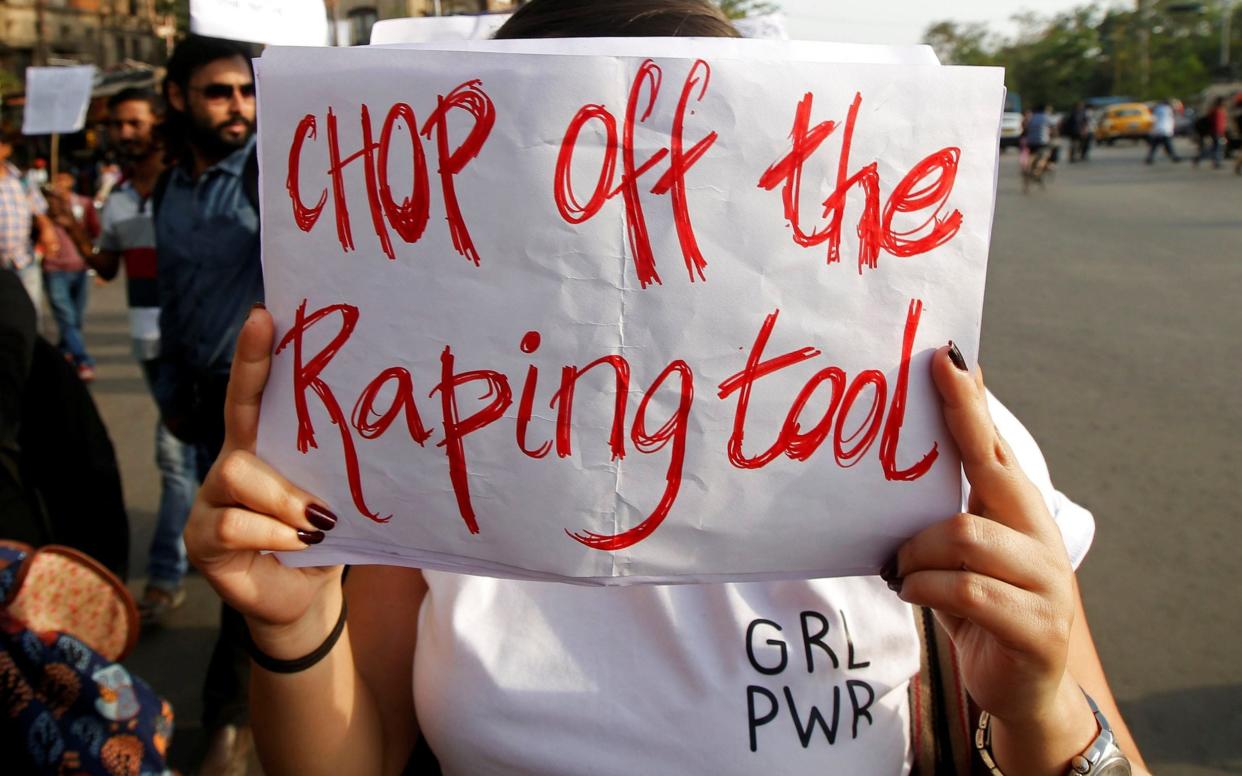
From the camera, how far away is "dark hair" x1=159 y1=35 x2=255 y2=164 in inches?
113

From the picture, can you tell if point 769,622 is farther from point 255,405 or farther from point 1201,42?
point 1201,42

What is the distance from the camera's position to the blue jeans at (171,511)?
11.4 feet

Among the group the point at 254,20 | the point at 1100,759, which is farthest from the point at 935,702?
the point at 254,20

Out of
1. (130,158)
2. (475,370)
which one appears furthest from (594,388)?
(130,158)

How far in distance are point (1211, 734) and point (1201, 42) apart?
60.5 metres

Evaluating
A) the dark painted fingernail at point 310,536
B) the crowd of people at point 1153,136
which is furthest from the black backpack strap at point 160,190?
the crowd of people at point 1153,136

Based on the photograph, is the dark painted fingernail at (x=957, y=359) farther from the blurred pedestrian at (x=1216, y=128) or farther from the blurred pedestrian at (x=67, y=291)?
the blurred pedestrian at (x=1216, y=128)

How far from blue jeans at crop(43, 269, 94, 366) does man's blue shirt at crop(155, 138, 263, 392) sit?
4.09 metres

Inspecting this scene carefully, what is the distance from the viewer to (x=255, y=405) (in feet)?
3.33

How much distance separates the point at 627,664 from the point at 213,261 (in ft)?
6.50

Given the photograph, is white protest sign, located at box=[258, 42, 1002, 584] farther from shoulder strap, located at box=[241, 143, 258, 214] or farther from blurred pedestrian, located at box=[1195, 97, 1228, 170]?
blurred pedestrian, located at box=[1195, 97, 1228, 170]

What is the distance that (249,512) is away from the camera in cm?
98

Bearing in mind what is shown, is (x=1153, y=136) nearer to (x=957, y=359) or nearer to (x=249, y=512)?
(x=957, y=359)

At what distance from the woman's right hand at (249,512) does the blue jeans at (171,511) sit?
2.61m
